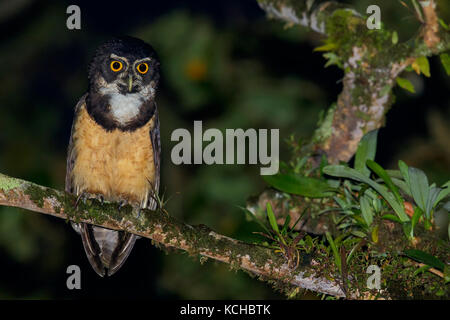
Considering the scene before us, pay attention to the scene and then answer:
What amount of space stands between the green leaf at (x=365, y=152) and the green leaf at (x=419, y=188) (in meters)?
0.58

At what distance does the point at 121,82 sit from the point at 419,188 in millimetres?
2838

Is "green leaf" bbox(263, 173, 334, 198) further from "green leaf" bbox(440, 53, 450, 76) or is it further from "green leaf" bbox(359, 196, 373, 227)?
"green leaf" bbox(440, 53, 450, 76)

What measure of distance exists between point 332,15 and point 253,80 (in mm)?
3716

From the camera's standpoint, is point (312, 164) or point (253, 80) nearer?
point (312, 164)

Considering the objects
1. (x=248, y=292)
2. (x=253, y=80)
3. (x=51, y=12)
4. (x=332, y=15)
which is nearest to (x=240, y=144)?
(x=253, y=80)

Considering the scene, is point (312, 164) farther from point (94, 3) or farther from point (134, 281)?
point (94, 3)

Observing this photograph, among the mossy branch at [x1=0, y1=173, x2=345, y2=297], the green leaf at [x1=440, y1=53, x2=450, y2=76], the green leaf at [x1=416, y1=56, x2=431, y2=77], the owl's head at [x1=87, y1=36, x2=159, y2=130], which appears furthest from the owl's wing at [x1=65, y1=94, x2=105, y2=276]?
the green leaf at [x1=440, y1=53, x2=450, y2=76]

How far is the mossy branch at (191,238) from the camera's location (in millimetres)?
4363

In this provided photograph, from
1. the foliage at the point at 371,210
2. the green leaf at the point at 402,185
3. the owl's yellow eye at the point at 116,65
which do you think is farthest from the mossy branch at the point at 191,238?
the owl's yellow eye at the point at 116,65

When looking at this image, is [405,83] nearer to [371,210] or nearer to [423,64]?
[423,64]

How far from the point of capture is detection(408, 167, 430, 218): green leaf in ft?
15.1

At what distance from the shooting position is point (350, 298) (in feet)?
14.4

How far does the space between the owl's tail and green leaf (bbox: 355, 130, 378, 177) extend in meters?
2.28

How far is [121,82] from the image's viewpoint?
579 cm
